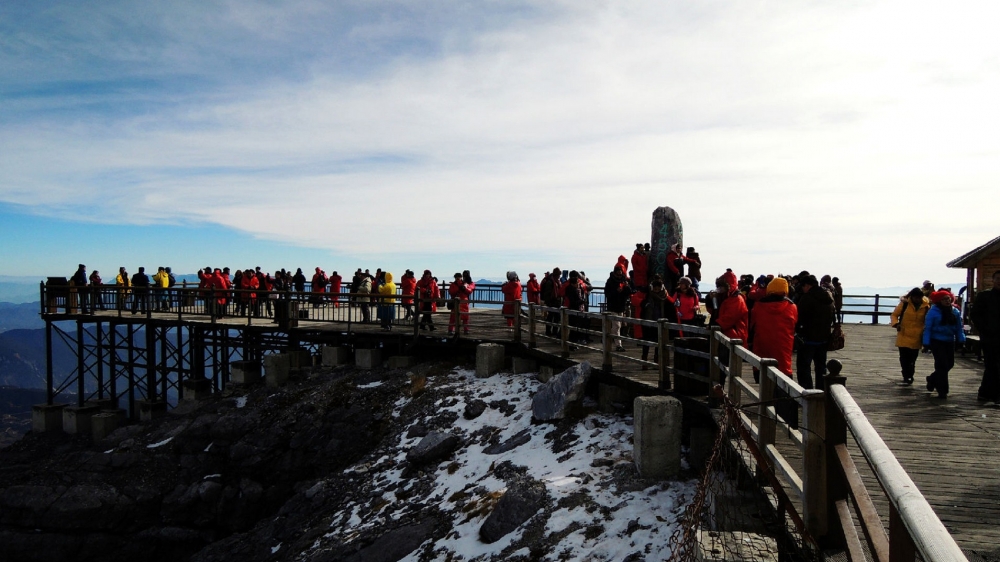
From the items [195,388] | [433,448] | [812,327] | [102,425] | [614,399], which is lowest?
[102,425]

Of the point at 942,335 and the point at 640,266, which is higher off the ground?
the point at 640,266

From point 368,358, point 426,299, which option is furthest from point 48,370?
point 426,299

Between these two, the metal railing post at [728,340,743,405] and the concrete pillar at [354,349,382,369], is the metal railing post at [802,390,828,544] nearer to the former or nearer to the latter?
the metal railing post at [728,340,743,405]

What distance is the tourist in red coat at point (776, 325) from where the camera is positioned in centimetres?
877

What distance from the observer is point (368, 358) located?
19.1 meters

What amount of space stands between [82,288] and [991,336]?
2759 cm

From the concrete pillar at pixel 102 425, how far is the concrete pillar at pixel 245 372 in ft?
16.8

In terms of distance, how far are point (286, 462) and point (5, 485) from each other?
31.1 ft

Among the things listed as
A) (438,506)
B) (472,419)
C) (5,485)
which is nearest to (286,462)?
(472,419)

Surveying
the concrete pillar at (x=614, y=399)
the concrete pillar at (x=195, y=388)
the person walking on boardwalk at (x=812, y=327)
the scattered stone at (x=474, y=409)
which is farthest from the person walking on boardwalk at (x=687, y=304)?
the concrete pillar at (x=195, y=388)

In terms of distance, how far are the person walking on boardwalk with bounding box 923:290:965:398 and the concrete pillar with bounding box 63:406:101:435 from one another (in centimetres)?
2487

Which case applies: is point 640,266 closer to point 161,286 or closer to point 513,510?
point 513,510

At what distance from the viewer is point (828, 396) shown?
177 inches

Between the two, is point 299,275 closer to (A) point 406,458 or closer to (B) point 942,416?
(A) point 406,458
